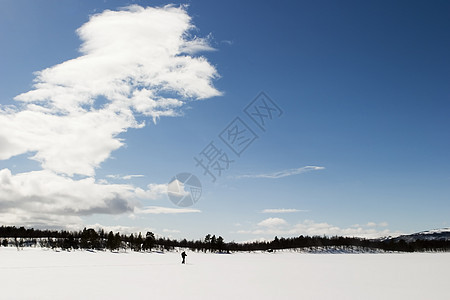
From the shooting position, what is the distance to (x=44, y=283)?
1914 centimetres

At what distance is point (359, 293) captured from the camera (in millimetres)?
18422

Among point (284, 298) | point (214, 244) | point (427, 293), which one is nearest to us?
point (284, 298)

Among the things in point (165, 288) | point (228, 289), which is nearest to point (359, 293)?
point (228, 289)

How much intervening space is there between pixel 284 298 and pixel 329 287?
19.9 ft

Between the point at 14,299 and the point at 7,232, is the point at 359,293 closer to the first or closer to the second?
the point at 14,299

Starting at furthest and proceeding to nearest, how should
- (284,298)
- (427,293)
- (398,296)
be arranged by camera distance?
(427,293)
(398,296)
(284,298)

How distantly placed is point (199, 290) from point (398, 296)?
10164mm

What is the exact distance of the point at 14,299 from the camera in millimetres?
13875

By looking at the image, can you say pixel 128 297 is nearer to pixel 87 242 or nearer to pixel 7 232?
pixel 87 242

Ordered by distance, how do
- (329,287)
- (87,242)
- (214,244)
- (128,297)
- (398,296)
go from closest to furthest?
(128,297) < (398,296) < (329,287) < (87,242) < (214,244)

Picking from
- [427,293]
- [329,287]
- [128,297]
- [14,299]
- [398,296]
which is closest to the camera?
[14,299]

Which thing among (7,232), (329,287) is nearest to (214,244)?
(7,232)

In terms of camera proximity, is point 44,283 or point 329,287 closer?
point 44,283

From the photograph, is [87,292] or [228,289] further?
[228,289]
